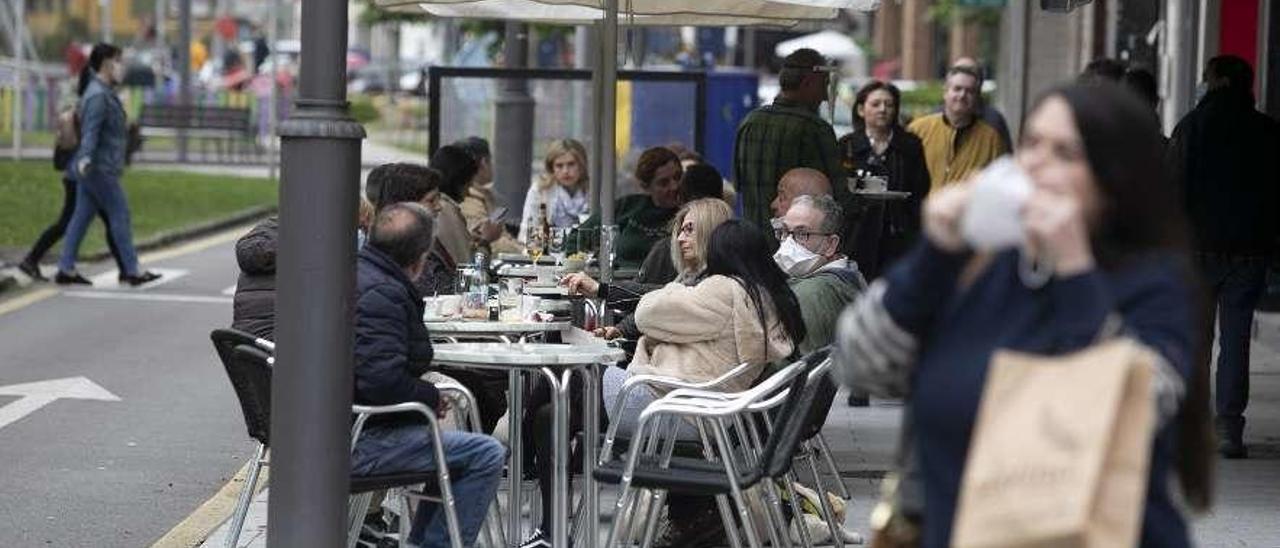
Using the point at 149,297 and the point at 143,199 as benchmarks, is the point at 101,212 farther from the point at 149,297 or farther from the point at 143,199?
the point at 143,199

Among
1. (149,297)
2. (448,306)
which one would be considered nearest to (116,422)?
(448,306)

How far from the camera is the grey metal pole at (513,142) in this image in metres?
17.1

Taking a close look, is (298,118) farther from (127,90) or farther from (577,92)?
(127,90)

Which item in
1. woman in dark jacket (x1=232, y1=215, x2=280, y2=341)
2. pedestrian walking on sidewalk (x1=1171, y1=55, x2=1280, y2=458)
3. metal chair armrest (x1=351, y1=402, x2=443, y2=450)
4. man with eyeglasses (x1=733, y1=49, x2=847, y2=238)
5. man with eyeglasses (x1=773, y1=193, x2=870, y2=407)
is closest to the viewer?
metal chair armrest (x1=351, y1=402, x2=443, y2=450)

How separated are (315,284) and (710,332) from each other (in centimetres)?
174

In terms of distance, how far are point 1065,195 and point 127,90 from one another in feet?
127

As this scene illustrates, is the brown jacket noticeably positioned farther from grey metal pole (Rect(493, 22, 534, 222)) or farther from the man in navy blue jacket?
the man in navy blue jacket

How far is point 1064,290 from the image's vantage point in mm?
3680

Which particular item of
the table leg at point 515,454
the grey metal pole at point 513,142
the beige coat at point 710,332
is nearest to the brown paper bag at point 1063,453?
the table leg at point 515,454

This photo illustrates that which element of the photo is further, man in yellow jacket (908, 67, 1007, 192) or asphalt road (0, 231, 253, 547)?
man in yellow jacket (908, 67, 1007, 192)

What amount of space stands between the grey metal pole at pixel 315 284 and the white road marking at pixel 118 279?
38.8ft

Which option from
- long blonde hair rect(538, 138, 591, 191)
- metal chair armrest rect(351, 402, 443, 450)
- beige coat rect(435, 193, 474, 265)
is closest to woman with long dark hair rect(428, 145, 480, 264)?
beige coat rect(435, 193, 474, 265)

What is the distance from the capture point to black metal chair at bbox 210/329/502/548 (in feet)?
22.7

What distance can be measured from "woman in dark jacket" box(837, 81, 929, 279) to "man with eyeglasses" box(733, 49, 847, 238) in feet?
2.78
